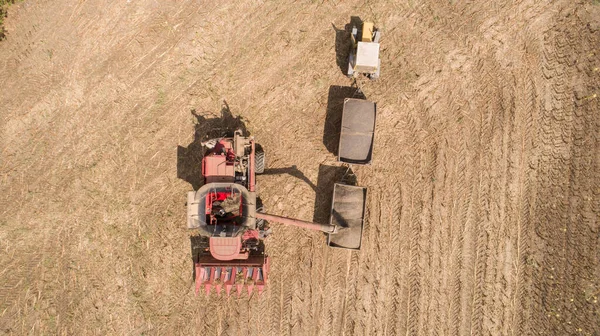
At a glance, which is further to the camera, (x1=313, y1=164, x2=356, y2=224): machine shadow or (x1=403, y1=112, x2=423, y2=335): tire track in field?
(x1=313, y1=164, x2=356, y2=224): machine shadow

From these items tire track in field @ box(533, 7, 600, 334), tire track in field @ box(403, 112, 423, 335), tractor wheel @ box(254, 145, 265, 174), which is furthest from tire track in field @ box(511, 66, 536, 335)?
tractor wheel @ box(254, 145, 265, 174)

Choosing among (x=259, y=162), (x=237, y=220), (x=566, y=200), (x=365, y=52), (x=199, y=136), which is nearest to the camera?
(x=237, y=220)

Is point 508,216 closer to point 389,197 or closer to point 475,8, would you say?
point 389,197

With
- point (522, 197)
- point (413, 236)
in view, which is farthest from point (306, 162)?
point (522, 197)

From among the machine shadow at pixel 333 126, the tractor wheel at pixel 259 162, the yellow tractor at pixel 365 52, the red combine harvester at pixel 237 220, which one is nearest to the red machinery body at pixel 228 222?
the red combine harvester at pixel 237 220

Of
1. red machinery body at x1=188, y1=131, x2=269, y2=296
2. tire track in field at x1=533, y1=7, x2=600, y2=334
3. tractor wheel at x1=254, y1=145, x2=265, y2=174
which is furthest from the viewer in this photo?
tire track in field at x1=533, y1=7, x2=600, y2=334

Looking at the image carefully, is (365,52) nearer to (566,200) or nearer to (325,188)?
(325,188)

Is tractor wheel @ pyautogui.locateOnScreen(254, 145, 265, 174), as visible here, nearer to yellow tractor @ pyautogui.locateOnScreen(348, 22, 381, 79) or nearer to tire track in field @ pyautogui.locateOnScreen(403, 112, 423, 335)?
yellow tractor @ pyautogui.locateOnScreen(348, 22, 381, 79)
